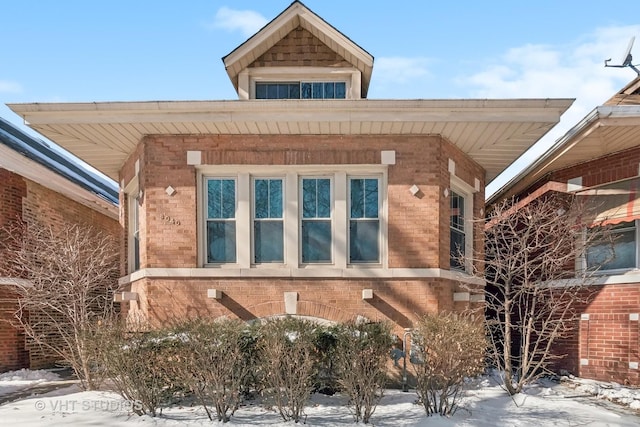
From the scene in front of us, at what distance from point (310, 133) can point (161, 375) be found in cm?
450

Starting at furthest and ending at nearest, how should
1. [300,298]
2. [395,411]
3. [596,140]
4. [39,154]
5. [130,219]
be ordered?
[39,154]
[130,219]
[300,298]
[596,140]
[395,411]

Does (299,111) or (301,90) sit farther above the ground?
(301,90)

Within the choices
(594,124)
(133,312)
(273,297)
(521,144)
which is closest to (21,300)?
(133,312)

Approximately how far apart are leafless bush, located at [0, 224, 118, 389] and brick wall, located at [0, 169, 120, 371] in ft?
0.68

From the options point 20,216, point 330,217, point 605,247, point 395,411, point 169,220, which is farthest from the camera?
point 20,216

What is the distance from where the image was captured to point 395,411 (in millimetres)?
5938

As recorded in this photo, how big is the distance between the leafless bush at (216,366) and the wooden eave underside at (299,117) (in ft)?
11.4

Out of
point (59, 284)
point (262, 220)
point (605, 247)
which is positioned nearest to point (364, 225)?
point (262, 220)

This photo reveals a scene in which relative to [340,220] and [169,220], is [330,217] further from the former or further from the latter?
[169,220]

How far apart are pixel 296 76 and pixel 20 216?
7.30 m

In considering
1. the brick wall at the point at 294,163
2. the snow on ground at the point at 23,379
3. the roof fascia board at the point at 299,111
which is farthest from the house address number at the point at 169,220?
the snow on ground at the point at 23,379

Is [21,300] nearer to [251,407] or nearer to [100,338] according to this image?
[100,338]

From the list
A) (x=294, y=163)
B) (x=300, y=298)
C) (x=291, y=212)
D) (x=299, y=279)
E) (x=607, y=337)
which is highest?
(x=294, y=163)

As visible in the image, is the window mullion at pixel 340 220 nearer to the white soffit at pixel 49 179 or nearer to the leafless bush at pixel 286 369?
the leafless bush at pixel 286 369
